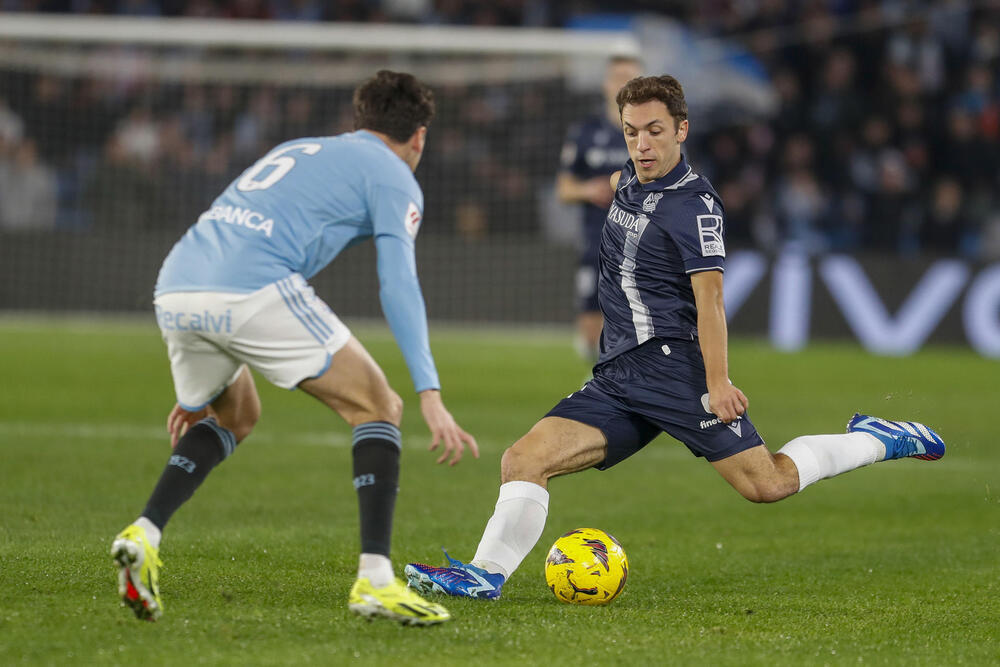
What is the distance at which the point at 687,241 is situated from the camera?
489cm

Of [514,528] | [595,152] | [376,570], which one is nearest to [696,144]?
[595,152]

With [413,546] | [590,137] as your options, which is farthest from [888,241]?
[413,546]

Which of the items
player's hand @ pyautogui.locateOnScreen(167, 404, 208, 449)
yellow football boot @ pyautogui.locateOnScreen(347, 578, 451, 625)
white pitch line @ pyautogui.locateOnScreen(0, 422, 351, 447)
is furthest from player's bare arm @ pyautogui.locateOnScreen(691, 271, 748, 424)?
white pitch line @ pyautogui.locateOnScreen(0, 422, 351, 447)

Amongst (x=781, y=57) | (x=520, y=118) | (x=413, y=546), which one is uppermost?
(x=781, y=57)

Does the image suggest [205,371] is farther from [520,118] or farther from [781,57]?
[781,57]

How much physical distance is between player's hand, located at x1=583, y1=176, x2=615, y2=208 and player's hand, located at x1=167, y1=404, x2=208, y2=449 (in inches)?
199

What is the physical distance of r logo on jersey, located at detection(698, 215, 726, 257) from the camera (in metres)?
4.85

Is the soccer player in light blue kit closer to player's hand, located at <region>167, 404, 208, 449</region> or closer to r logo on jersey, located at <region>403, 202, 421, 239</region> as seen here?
r logo on jersey, located at <region>403, 202, 421, 239</region>

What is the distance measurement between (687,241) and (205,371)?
1.80 m

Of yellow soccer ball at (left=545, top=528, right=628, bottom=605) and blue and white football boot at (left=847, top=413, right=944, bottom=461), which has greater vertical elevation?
blue and white football boot at (left=847, top=413, right=944, bottom=461)

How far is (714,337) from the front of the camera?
482 cm

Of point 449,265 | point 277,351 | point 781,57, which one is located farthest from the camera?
point 781,57

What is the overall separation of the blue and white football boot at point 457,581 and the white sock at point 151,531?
0.98 meters

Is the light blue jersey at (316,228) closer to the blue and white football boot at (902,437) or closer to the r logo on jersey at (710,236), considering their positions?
the r logo on jersey at (710,236)
